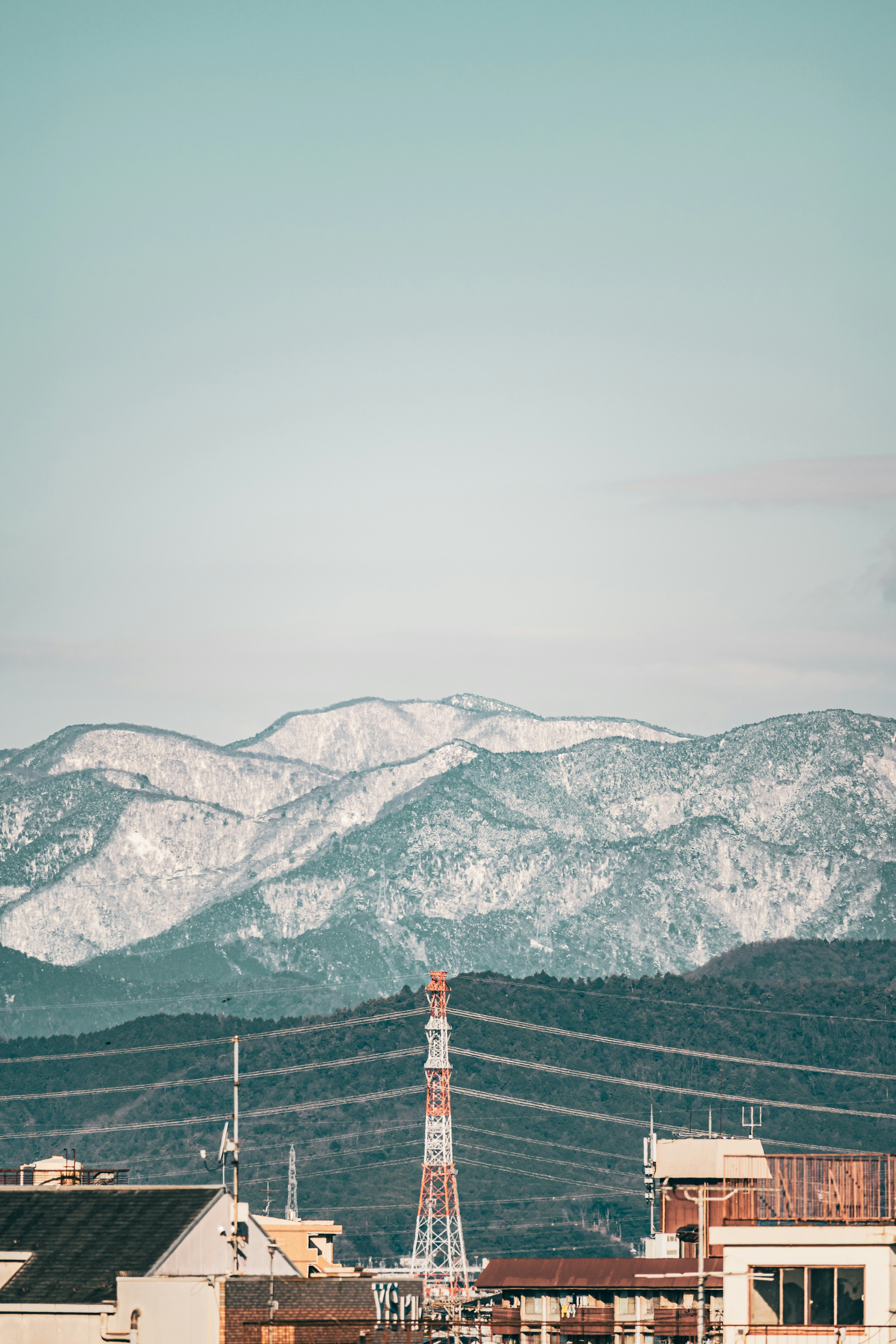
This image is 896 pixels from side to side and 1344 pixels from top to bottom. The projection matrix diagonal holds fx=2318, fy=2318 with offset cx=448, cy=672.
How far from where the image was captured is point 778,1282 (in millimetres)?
60125

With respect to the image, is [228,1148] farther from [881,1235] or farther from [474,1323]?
[474,1323]

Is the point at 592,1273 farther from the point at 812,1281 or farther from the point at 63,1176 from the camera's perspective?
the point at 812,1281

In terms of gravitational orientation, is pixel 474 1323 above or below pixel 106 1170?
below

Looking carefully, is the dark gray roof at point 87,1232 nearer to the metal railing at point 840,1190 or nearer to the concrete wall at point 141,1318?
the concrete wall at point 141,1318

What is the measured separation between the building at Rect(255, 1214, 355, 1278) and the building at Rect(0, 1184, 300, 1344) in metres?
28.9

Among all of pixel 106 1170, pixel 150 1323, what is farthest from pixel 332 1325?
pixel 106 1170

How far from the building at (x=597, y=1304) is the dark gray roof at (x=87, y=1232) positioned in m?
35.5

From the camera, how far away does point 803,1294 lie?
197 feet

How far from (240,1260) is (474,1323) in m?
28.7

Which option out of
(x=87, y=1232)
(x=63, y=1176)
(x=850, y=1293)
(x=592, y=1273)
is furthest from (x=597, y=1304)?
(x=850, y=1293)

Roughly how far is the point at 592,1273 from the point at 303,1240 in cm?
1841

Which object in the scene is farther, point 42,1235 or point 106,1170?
point 106,1170

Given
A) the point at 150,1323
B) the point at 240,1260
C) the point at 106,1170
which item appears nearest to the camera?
the point at 150,1323

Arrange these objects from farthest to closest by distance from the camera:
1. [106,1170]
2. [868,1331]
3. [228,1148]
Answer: [106,1170]
[228,1148]
[868,1331]
